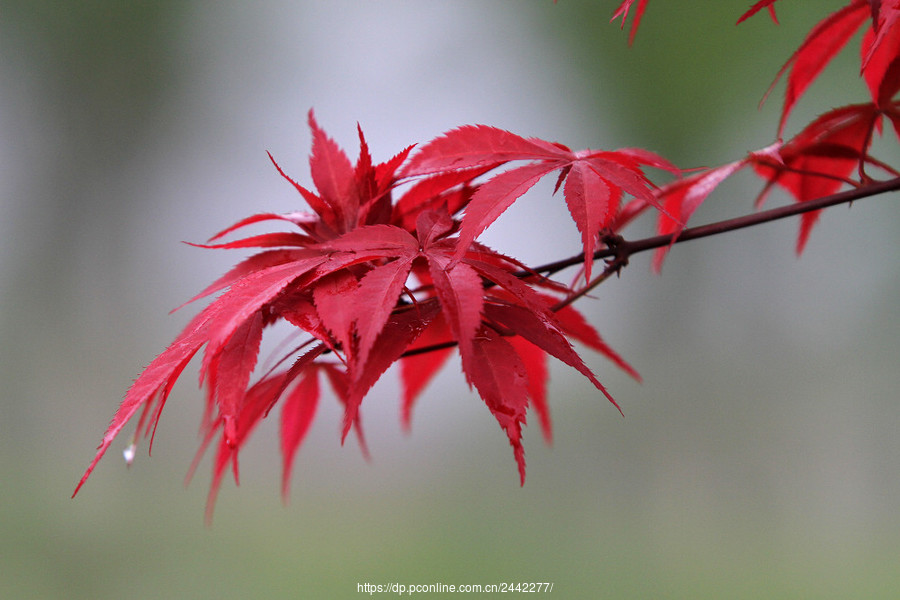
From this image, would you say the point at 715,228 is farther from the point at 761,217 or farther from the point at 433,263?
the point at 433,263

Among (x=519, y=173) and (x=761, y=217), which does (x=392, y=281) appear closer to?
(x=519, y=173)

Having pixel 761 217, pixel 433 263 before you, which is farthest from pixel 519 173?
pixel 761 217

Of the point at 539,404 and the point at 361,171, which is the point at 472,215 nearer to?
the point at 361,171

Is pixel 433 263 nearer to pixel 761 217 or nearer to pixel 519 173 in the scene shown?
pixel 519 173

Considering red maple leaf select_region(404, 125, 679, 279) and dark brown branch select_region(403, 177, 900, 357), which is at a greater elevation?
red maple leaf select_region(404, 125, 679, 279)

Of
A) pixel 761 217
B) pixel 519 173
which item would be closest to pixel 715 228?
pixel 761 217

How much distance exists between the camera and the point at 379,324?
248mm

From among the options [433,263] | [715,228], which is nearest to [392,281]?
[433,263]

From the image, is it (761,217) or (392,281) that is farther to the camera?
(761,217)

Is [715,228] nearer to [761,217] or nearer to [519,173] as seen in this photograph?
[761,217]

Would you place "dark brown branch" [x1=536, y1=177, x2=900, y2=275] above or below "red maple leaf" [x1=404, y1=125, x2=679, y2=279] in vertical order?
below

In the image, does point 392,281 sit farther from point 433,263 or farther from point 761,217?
point 761,217

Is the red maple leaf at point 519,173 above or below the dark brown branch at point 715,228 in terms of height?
above

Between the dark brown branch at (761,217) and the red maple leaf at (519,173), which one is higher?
the red maple leaf at (519,173)
